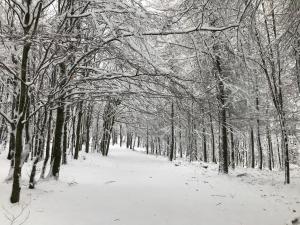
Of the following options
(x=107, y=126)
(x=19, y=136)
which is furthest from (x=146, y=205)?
(x=107, y=126)

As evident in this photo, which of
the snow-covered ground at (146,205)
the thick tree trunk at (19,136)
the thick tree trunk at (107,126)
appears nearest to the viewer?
the snow-covered ground at (146,205)

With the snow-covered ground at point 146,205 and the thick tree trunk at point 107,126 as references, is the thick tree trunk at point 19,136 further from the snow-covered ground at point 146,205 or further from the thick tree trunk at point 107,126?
the thick tree trunk at point 107,126

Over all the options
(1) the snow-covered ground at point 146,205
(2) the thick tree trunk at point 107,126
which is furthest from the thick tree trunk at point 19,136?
(2) the thick tree trunk at point 107,126

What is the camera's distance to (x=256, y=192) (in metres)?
11.1

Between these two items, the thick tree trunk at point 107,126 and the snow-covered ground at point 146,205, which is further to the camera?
the thick tree trunk at point 107,126

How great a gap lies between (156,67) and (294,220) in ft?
14.8

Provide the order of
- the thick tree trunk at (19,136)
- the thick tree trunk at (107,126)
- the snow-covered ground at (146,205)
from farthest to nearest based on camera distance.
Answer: the thick tree trunk at (107,126) < the thick tree trunk at (19,136) < the snow-covered ground at (146,205)

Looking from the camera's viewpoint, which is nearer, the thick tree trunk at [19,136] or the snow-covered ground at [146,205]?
the snow-covered ground at [146,205]

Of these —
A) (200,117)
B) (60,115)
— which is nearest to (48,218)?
(200,117)

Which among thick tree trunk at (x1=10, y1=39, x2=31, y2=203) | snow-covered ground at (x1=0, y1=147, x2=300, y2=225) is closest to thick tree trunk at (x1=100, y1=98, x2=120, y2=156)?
snow-covered ground at (x1=0, y1=147, x2=300, y2=225)

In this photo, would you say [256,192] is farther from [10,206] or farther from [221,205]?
[10,206]

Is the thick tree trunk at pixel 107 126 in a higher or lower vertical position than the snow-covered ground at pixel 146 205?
higher

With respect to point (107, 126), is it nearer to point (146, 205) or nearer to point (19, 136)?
point (146, 205)

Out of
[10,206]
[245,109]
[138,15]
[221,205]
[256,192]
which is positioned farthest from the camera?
[245,109]
